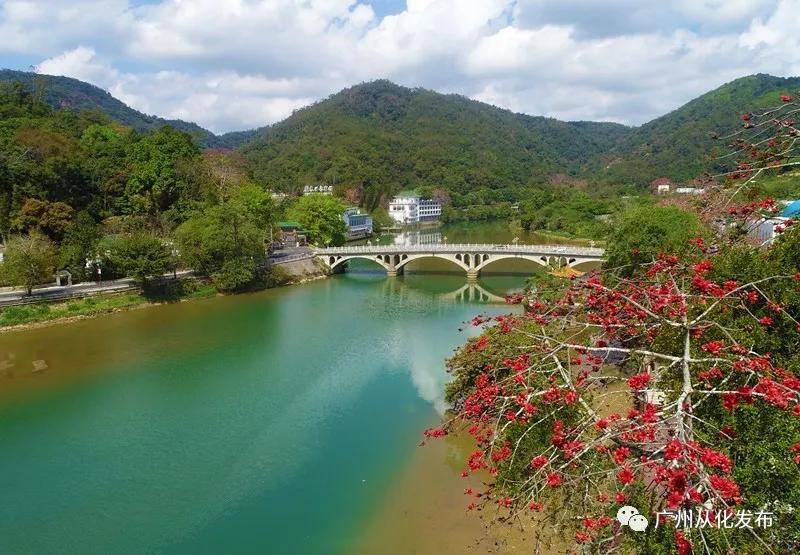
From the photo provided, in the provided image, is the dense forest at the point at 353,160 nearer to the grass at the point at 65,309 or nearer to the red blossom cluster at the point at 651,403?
the red blossom cluster at the point at 651,403

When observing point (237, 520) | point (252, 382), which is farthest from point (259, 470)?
point (252, 382)

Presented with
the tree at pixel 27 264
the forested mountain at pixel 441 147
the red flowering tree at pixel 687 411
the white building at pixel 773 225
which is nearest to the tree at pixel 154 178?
the tree at pixel 27 264

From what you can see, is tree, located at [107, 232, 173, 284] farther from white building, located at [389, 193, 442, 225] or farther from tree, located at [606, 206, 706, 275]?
white building, located at [389, 193, 442, 225]

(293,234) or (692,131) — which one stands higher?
(692,131)

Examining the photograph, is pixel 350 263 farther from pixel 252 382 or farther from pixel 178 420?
pixel 178 420

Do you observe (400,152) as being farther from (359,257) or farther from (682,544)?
(682,544)

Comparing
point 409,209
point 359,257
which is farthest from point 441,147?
point 359,257
